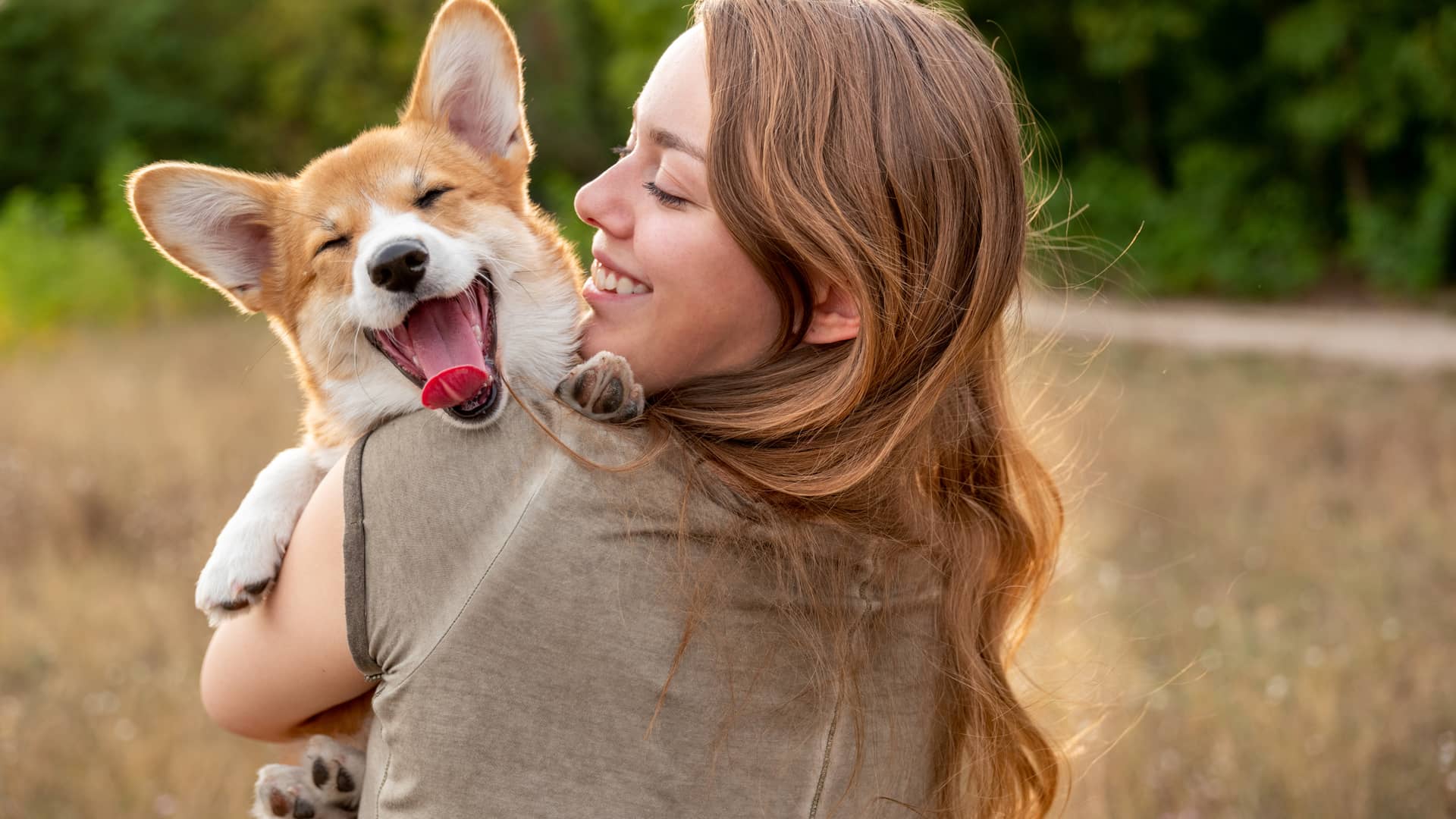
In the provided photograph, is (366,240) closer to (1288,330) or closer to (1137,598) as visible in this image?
(1137,598)

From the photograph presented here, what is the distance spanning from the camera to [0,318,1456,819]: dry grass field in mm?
3619

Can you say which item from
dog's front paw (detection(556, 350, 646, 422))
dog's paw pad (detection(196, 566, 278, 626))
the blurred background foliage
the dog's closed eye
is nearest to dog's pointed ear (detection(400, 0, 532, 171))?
the dog's closed eye

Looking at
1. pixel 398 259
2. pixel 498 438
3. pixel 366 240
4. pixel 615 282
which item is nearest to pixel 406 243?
pixel 398 259

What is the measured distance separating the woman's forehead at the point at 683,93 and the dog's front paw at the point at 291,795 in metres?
1.24

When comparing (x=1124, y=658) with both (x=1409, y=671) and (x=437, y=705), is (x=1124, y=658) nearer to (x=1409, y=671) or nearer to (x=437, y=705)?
(x=1409, y=671)

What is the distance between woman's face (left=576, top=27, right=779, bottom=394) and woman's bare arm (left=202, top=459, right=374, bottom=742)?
561mm

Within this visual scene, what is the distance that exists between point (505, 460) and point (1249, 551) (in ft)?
16.7

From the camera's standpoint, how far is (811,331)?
1.90 meters

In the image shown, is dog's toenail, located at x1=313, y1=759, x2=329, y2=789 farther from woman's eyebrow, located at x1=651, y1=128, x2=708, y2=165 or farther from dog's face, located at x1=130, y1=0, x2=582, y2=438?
woman's eyebrow, located at x1=651, y1=128, x2=708, y2=165

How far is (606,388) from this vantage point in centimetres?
193

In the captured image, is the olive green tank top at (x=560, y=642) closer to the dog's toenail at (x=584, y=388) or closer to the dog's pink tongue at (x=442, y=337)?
the dog's toenail at (x=584, y=388)

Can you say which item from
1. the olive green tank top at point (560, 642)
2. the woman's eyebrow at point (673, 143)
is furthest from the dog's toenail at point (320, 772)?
the woman's eyebrow at point (673, 143)

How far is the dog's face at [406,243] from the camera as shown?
215 centimetres

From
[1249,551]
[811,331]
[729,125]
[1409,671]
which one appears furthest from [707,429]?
[1249,551]
